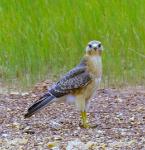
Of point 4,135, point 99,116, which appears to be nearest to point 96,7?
point 99,116

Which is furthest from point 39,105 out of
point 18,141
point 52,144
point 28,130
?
point 52,144

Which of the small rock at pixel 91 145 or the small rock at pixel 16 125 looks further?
the small rock at pixel 16 125

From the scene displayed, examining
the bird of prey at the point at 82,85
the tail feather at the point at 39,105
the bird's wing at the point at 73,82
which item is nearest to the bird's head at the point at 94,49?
the bird of prey at the point at 82,85

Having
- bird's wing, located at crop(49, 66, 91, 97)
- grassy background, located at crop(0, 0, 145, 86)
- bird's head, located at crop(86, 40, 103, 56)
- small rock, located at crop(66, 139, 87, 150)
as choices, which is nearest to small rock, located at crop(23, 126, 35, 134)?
bird's wing, located at crop(49, 66, 91, 97)

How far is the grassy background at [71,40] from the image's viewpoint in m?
9.01

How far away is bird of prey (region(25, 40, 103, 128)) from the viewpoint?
22.3ft

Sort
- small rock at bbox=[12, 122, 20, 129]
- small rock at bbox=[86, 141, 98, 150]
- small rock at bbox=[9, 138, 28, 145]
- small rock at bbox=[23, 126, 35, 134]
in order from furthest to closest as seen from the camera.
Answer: small rock at bbox=[12, 122, 20, 129], small rock at bbox=[23, 126, 35, 134], small rock at bbox=[9, 138, 28, 145], small rock at bbox=[86, 141, 98, 150]

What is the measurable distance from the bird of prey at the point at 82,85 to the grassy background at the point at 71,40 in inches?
80.6

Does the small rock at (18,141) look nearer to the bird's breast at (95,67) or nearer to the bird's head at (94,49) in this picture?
the bird's breast at (95,67)

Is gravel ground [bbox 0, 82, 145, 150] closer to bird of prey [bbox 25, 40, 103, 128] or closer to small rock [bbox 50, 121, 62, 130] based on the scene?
small rock [bbox 50, 121, 62, 130]

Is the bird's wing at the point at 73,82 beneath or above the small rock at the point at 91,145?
above

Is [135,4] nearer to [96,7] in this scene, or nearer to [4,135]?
[96,7]

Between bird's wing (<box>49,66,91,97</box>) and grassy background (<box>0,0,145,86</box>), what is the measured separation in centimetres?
203

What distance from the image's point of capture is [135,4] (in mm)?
9203
